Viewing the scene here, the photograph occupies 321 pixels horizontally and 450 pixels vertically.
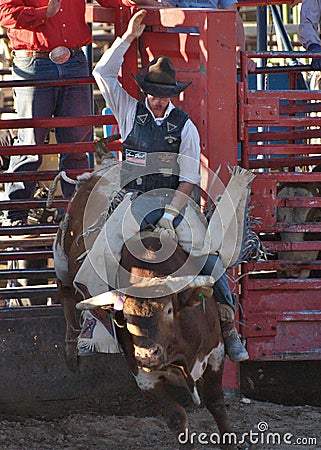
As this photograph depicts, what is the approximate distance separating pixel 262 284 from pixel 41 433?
1525 mm

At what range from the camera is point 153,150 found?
4.93m

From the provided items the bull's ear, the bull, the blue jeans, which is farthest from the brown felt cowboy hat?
the blue jeans

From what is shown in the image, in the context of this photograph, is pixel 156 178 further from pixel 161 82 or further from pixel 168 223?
pixel 161 82

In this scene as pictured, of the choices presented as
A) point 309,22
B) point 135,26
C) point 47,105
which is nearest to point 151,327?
point 135,26

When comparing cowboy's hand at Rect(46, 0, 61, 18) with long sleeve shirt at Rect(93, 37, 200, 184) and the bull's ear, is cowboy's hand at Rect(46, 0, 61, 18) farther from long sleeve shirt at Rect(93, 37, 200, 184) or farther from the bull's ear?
the bull's ear

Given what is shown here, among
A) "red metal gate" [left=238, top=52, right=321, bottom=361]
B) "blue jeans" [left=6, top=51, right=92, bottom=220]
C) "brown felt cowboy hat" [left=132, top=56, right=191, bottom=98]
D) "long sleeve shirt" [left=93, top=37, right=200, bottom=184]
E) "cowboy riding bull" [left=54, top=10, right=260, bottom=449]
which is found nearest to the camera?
"cowboy riding bull" [left=54, top=10, right=260, bottom=449]

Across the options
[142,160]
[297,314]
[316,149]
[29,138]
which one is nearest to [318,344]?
[297,314]

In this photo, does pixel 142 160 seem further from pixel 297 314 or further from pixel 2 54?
pixel 2 54

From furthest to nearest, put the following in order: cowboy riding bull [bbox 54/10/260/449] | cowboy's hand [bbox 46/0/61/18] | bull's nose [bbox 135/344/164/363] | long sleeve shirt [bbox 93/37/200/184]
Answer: cowboy's hand [bbox 46/0/61/18]
long sleeve shirt [bbox 93/37/200/184]
cowboy riding bull [bbox 54/10/260/449]
bull's nose [bbox 135/344/164/363]

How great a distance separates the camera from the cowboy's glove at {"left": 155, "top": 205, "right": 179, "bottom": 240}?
467 centimetres

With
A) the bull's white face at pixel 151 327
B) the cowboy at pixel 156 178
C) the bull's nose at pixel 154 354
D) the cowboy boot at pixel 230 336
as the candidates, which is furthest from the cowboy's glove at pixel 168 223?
the bull's nose at pixel 154 354

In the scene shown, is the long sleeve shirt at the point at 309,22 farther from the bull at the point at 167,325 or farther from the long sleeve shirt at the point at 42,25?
the bull at the point at 167,325

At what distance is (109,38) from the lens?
377 inches

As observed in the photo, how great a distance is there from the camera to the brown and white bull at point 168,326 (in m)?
4.38
